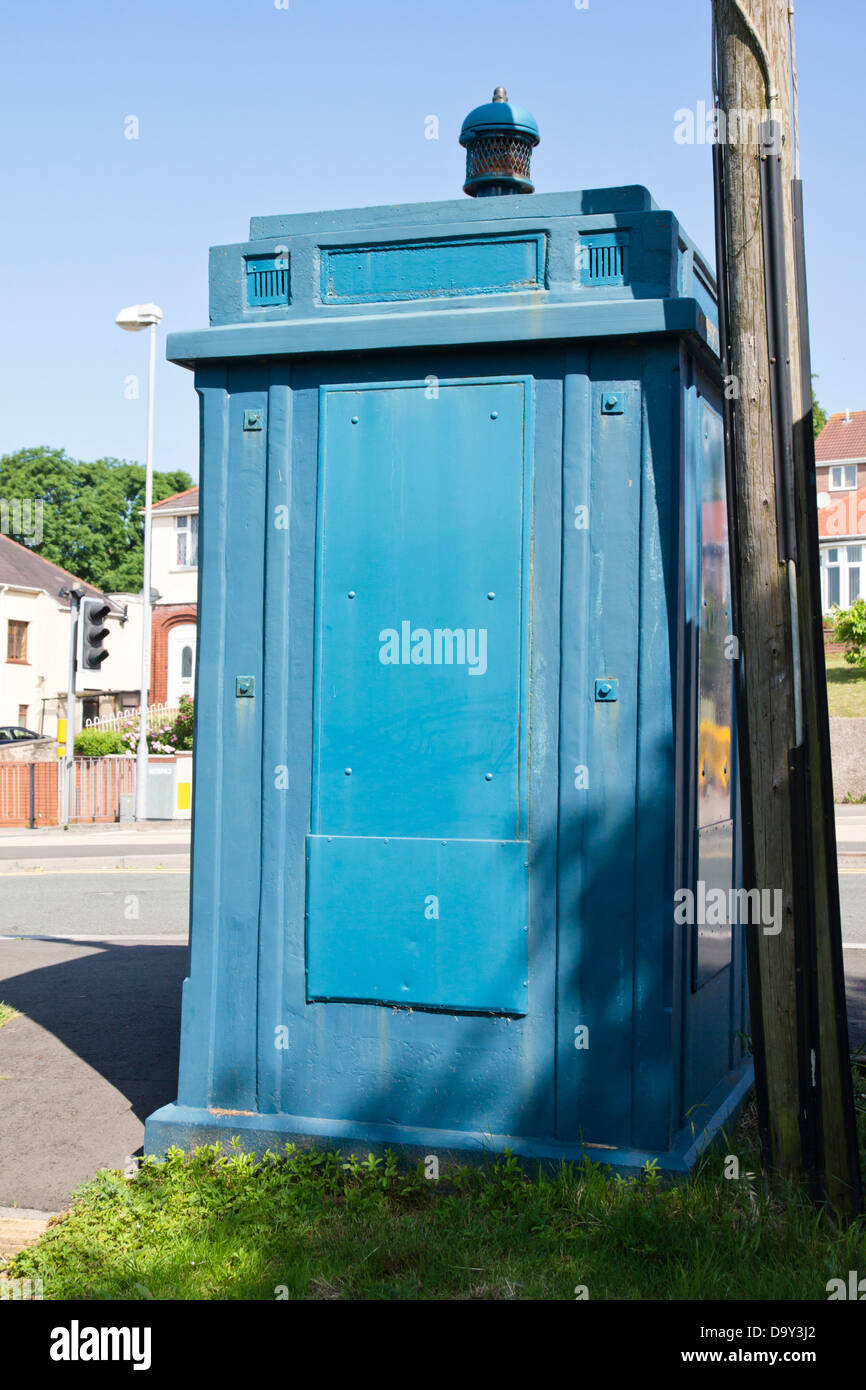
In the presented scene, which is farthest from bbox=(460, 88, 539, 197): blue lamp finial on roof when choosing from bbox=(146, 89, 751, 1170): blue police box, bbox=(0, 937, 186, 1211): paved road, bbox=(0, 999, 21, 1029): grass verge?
bbox=(0, 999, 21, 1029): grass verge

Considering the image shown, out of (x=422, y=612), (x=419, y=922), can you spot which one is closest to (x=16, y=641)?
(x=422, y=612)

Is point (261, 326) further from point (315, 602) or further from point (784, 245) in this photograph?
point (784, 245)

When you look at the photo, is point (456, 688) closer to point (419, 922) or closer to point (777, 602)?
point (419, 922)

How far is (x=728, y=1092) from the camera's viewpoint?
5.23 m

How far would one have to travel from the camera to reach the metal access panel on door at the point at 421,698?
4.47 meters

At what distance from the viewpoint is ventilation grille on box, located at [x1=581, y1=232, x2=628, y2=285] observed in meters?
4.44

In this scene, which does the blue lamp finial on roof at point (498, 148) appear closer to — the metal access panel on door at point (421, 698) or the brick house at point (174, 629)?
the metal access panel on door at point (421, 698)

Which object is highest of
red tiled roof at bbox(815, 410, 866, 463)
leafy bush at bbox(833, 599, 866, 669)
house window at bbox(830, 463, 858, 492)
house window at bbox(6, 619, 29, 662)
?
red tiled roof at bbox(815, 410, 866, 463)

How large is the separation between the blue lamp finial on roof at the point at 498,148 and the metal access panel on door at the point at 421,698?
3.84 feet

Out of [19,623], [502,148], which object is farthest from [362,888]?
[19,623]

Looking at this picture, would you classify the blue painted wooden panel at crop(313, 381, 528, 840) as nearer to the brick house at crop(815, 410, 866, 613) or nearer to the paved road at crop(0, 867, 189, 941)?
the paved road at crop(0, 867, 189, 941)

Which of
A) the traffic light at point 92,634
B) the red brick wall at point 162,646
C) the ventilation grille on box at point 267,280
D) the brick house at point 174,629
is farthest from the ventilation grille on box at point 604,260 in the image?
the red brick wall at point 162,646

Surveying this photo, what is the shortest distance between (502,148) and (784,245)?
1.61m

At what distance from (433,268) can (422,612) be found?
1307 millimetres
